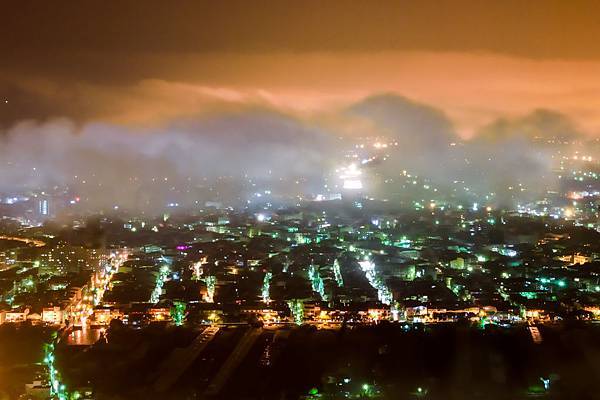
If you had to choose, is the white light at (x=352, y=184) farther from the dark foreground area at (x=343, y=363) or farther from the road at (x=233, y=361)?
the road at (x=233, y=361)

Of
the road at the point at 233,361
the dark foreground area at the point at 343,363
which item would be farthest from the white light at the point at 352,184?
the road at the point at 233,361

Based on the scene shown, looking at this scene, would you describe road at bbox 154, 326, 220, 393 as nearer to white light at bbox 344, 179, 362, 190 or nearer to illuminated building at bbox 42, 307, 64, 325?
illuminated building at bbox 42, 307, 64, 325

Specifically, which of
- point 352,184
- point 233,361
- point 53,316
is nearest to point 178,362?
point 233,361

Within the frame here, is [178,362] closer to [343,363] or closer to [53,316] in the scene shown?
[343,363]

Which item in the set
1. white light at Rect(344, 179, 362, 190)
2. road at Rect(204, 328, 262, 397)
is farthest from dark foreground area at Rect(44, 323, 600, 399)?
white light at Rect(344, 179, 362, 190)

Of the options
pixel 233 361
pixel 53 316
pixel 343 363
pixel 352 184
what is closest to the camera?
pixel 343 363

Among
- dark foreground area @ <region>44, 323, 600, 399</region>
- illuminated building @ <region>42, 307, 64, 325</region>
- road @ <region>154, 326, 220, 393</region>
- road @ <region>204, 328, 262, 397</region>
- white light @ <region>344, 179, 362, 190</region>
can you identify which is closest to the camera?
dark foreground area @ <region>44, 323, 600, 399</region>

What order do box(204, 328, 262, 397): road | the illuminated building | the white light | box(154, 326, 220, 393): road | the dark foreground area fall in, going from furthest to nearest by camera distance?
the white light, the illuminated building, box(154, 326, 220, 393): road, box(204, 328, 262, 397): road, the dark foreground area

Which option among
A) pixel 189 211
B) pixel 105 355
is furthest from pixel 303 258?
pixel 189 211
